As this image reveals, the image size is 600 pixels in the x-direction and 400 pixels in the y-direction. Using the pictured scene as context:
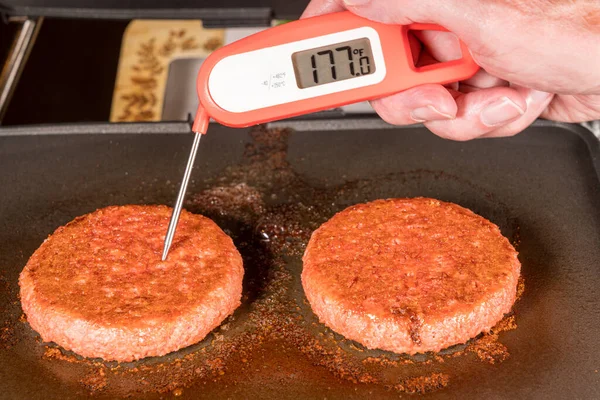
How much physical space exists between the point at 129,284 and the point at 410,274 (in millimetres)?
726

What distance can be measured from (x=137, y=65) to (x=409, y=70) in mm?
1957

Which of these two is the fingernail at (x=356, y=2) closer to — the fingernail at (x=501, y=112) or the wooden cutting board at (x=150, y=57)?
the fingernail at (x=501, y=112)

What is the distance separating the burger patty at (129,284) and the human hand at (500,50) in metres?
0.69

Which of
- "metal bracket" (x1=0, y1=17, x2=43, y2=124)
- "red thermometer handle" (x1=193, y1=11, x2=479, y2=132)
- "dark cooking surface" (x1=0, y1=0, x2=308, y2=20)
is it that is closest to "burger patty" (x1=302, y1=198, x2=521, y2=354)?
"red thermometer handle" (x1=193, y1=11, x2=479, y2=132)

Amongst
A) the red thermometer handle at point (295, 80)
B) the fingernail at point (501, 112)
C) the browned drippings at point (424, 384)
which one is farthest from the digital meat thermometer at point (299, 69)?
the browned drippings at point (424, 384)

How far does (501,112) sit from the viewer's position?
2.09m

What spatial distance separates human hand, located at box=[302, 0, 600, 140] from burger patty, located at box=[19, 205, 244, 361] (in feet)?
2.28

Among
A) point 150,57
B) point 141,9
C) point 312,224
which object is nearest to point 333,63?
point 312,224

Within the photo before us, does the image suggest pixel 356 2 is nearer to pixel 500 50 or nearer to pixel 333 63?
pixel 333 63

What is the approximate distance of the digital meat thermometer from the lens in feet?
6.00

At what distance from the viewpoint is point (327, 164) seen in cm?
240

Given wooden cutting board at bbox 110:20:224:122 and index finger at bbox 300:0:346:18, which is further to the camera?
wooden cutting board at bbox 110:20:224:122

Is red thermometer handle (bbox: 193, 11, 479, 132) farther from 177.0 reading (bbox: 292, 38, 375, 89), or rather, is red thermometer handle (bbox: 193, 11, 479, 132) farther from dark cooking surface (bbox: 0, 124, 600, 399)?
dark cooking surface (bbox: 0, 124, 600, 399)

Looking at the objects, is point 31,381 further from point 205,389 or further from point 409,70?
point 409,70
